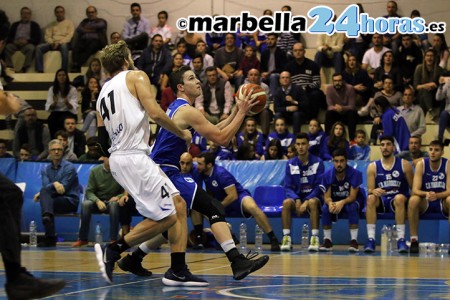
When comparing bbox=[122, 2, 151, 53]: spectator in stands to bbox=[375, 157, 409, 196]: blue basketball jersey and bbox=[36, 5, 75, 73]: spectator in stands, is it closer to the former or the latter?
bbox=[36, 5, 75, 73]: spectator in stands

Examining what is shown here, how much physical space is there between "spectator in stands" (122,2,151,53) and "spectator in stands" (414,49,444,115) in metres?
5.84

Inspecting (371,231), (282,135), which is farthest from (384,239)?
(282,135)

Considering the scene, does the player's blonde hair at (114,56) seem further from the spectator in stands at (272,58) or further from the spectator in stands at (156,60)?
the spectator in stands at (156,60)

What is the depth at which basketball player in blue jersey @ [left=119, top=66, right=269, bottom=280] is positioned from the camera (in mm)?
7570

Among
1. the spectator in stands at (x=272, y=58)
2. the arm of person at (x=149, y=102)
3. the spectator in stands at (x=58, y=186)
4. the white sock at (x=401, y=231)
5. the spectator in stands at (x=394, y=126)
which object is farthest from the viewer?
the spectator in stands at (x=272, y=58)

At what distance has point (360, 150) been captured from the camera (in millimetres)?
15078

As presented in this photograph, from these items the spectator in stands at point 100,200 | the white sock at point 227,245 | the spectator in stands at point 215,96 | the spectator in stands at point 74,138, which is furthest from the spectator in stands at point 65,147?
the white sock at point 227,245

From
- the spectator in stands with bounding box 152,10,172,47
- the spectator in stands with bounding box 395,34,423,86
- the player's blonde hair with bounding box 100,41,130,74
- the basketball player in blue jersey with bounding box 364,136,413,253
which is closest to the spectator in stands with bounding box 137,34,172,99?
the spectator in stands with bounding box 152,10,172,47

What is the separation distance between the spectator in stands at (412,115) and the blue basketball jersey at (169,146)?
27.1 feet

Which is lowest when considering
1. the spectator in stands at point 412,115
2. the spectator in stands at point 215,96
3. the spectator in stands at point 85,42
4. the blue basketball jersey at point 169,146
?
the blue basketball jersey at point 169,146

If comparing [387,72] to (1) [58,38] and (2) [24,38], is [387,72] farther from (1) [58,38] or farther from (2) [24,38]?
(2) [24,38]

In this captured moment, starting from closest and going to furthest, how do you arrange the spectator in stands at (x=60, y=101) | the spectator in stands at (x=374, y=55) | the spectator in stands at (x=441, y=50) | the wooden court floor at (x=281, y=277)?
the wooden court floor at (x=281, y=277)
the spectator in stands at (x=441, y=50)
the spectator in stands at (x=374, y=55)
the spectator in stands at (x=60, y=101)

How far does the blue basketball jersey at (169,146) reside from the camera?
25.6 feet

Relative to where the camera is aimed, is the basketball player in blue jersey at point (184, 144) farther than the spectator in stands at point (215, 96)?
No
